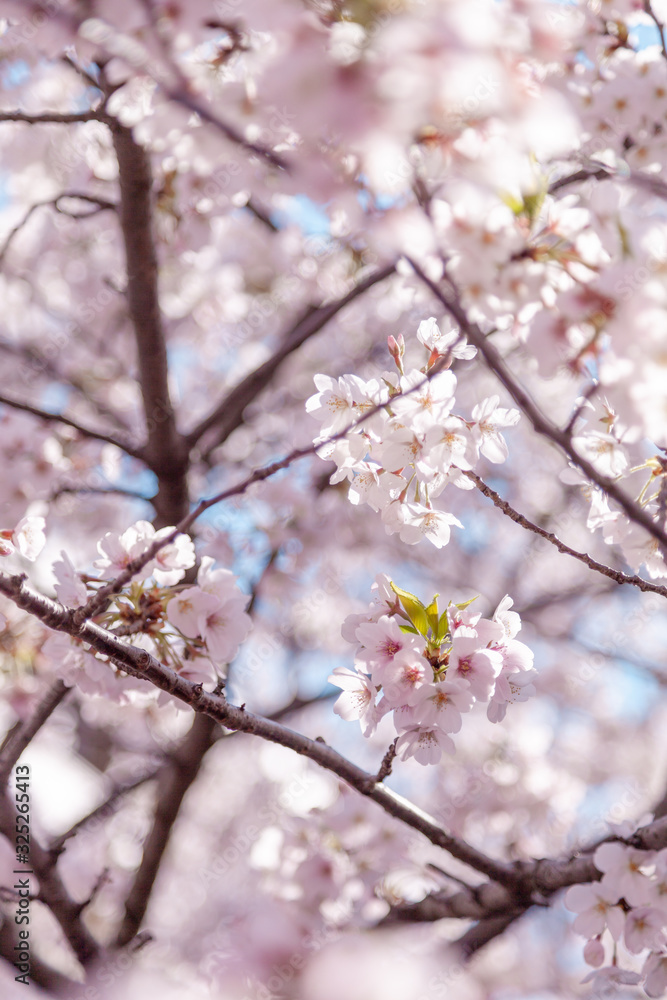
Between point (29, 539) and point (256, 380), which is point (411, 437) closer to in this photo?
point (29, 539)

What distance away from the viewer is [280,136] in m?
1.41

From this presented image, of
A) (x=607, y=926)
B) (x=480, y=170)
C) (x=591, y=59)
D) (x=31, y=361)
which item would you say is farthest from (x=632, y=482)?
(x=31, y=361)

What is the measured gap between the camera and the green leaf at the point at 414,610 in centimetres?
145

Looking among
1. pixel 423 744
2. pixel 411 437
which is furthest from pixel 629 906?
pixel 411 437

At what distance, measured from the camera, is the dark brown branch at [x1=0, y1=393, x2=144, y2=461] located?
2199 millimetres

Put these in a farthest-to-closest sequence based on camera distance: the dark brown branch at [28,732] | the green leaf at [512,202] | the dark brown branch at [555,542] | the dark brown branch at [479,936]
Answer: the dark brown branch at [479,936] → the dark brown branch at [28,732] → the dark brown branch at [555,542] → the green leaf at [512,202]

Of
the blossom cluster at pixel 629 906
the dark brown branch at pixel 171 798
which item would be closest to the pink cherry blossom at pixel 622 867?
the blossom cluster at pixel 629 906

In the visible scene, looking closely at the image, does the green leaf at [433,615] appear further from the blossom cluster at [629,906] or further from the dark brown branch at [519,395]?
the blossom cluster at [629,906]

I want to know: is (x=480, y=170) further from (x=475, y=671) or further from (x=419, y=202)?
(x=475, y=671)

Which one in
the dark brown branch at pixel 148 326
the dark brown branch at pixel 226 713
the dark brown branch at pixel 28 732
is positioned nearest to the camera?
the dark brown branch at pixel 226 713

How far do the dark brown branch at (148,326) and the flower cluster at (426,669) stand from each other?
1.52m

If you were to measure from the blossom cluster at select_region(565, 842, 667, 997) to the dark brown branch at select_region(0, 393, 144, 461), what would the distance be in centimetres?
204

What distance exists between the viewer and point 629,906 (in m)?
1.55

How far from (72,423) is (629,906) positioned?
7.17ft
